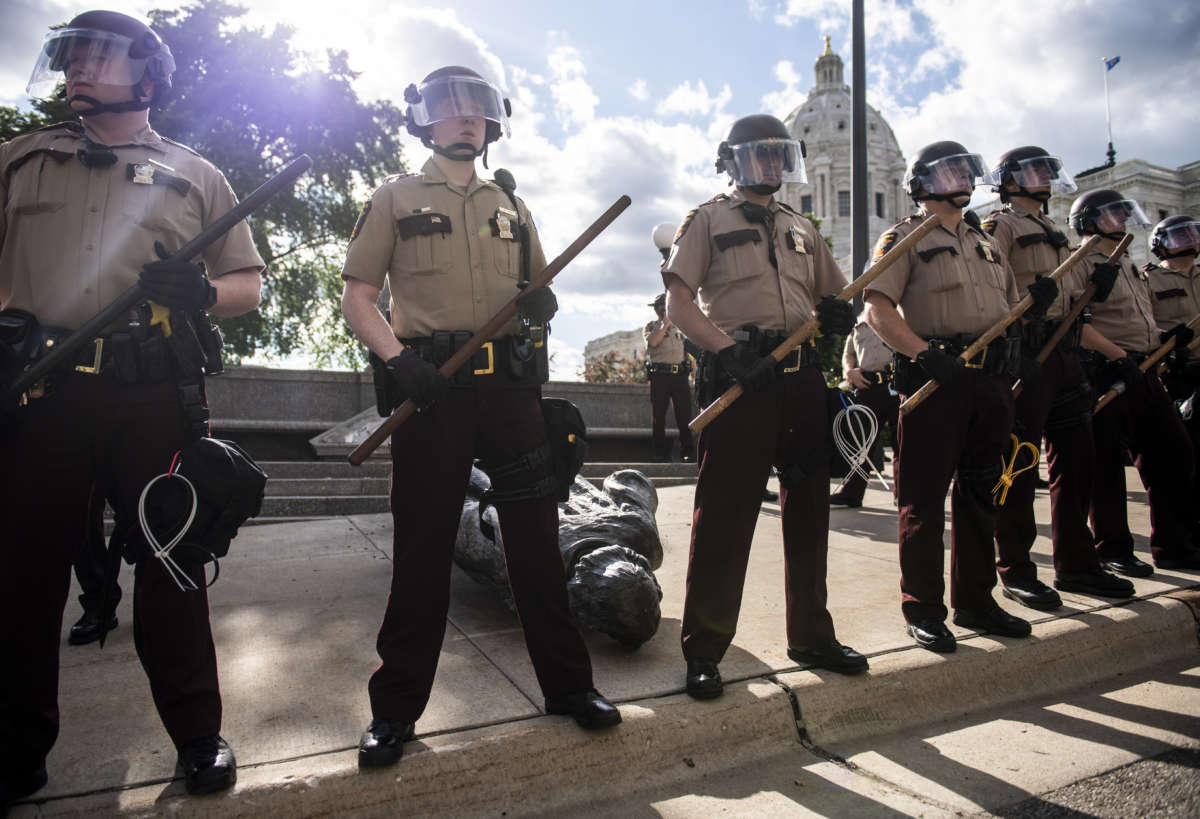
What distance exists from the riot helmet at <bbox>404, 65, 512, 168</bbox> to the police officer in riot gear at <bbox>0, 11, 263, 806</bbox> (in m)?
0.77

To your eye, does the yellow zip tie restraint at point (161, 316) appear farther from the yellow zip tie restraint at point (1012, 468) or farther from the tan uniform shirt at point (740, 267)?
the yellow zip tie restraint at point (1012, 468)

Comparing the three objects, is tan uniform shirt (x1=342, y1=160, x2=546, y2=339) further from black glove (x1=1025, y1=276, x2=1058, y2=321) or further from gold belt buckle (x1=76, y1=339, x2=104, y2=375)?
black glove (x1=1025, y1=276, x2=1058, y2=321)

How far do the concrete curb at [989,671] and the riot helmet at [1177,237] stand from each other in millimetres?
2856

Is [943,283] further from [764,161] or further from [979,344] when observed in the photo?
[764,161]

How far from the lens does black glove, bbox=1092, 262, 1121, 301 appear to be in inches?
177

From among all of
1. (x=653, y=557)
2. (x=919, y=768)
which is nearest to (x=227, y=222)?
(x=653, y=557)

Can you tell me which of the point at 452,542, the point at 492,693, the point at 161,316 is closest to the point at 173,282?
the point at 161,316

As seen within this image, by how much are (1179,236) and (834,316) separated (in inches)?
163

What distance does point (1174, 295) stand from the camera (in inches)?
228

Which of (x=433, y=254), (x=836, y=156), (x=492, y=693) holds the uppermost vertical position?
(x=836, y=156)

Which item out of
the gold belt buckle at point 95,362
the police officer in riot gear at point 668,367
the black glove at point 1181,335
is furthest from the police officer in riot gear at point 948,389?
the police officer in riot gear at point 668,367

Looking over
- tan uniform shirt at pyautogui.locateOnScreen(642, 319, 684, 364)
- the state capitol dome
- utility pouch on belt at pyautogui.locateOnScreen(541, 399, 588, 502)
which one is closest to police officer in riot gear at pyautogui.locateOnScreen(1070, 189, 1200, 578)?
utility pouch on belt at pyautogui.locateOnScreen(541, 399, 588, 502)

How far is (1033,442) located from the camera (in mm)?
4258

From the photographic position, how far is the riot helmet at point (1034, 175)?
4531 millimetres
